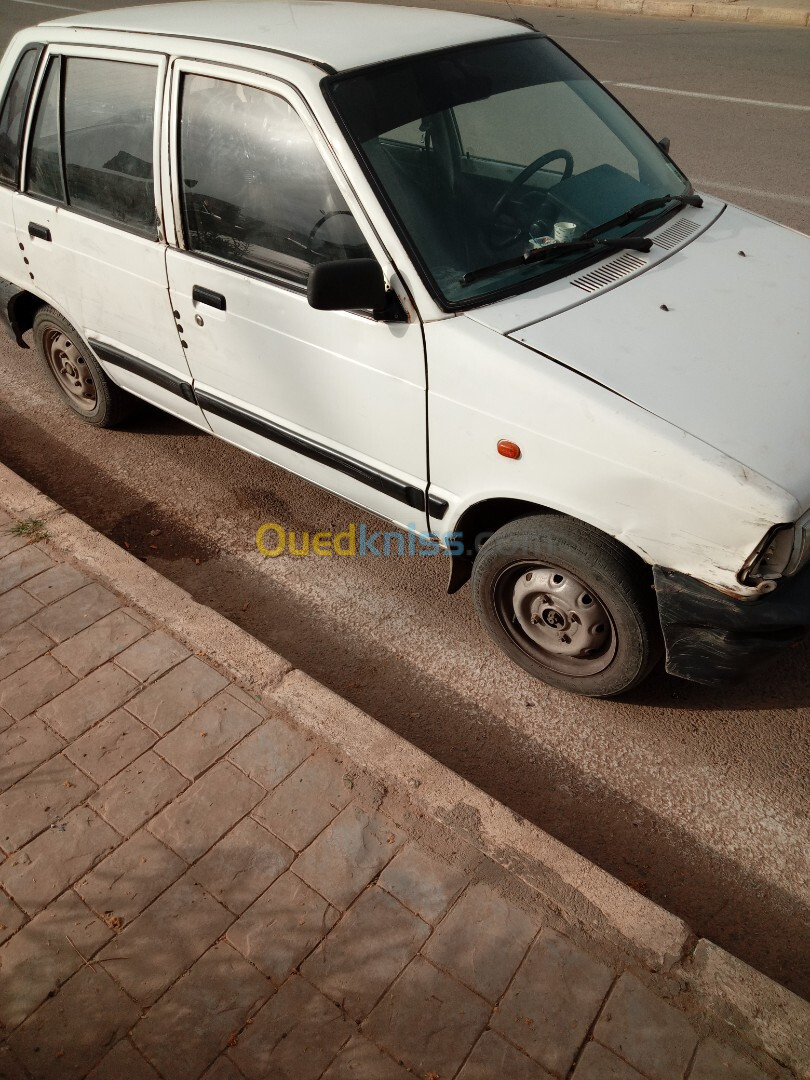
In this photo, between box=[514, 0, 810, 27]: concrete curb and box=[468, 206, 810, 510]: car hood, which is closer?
box=[468, 206, 810, 510]: car hood

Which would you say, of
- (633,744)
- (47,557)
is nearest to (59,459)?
(47,557)

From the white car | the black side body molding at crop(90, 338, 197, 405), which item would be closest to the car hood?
the white car

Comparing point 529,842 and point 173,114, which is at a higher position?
point 173,114

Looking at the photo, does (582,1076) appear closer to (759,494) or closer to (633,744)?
(633,744)

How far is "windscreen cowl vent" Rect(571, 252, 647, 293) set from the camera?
285 cm

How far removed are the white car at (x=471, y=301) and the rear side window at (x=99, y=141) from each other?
0.02 meters

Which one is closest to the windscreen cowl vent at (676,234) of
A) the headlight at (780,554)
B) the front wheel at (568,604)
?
the front wheel at (568,604)

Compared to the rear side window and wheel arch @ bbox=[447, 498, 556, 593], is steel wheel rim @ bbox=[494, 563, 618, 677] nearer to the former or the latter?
wheel arch @ bbox=[447, 498, 556, 593]

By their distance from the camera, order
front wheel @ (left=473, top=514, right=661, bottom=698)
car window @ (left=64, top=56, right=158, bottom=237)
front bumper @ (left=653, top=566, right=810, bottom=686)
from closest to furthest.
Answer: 1. front bumper @ (left=653, top=566, right=810, bottom=686)
2. front wheel @ (left=473, top=514, right=661, bottom=698)
3. car window @ (left=64, top=56, right=158, bottom=237)

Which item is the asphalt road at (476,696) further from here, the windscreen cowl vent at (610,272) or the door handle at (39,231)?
the windscreen cowl vent at (610,272)

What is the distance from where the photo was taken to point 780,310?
2854mm

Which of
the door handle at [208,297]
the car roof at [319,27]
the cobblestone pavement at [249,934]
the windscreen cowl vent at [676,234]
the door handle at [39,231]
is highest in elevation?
the car roof at [319,27]

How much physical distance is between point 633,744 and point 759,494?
115 centimetres

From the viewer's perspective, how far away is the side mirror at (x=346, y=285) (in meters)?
2.59
